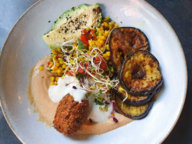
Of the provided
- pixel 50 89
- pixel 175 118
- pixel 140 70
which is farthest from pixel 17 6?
pixel 175 118

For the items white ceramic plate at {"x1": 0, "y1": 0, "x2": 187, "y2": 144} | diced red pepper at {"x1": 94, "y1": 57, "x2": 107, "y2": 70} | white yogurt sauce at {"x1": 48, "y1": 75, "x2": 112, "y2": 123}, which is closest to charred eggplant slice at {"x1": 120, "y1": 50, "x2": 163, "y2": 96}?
white ceramic plate at {"x1": 0, "y1": 0, "x2": 187, "y2": 144}

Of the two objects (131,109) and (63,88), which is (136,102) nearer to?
(131,109)

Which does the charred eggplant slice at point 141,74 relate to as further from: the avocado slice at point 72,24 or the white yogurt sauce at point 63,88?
the avocado slice at point 72,24

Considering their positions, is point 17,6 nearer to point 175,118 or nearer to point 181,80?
point 181,80

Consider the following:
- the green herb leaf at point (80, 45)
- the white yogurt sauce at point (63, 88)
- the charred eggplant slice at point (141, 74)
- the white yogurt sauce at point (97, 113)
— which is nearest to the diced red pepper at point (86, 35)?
the green herb leaf at point (80, 45)

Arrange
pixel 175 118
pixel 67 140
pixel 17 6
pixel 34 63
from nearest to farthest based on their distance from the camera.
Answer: pixel 175 118
pixel 67 140
pixel 34 63
pixel 17 6
